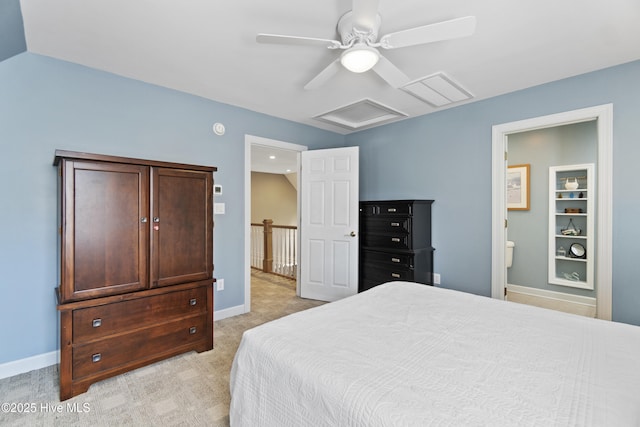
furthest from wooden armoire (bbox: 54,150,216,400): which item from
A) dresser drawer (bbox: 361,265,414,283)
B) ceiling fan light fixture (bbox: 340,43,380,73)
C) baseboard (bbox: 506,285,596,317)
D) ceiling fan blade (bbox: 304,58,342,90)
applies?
baseboard (bbox: 506,285,596,317)

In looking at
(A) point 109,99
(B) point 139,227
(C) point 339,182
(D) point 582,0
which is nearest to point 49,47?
(A) point 109,99

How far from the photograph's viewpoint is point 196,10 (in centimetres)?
179

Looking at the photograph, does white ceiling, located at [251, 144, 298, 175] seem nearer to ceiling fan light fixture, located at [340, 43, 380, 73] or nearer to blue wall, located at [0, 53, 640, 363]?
blue wall, located at [0, 53, 640, 363]

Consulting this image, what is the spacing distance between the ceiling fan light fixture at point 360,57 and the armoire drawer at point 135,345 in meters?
2.26

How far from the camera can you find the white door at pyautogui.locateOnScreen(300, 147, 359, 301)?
12.5 ft

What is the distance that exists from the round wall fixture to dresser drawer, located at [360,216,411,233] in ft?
6.65

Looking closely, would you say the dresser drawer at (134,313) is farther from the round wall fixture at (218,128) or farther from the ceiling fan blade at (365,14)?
the ceiling fan blade at (365,14)

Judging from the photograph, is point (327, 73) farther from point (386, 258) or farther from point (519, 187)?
point (519, 187)

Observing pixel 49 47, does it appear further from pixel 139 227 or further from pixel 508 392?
pixel 508 392

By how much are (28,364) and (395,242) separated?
344 cm

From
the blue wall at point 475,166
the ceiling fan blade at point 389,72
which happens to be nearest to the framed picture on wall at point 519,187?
the blue wall at point 475,166

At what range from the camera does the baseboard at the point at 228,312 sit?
10.7 feet

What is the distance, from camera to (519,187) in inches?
170

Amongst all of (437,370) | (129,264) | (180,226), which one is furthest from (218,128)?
(437,370)
